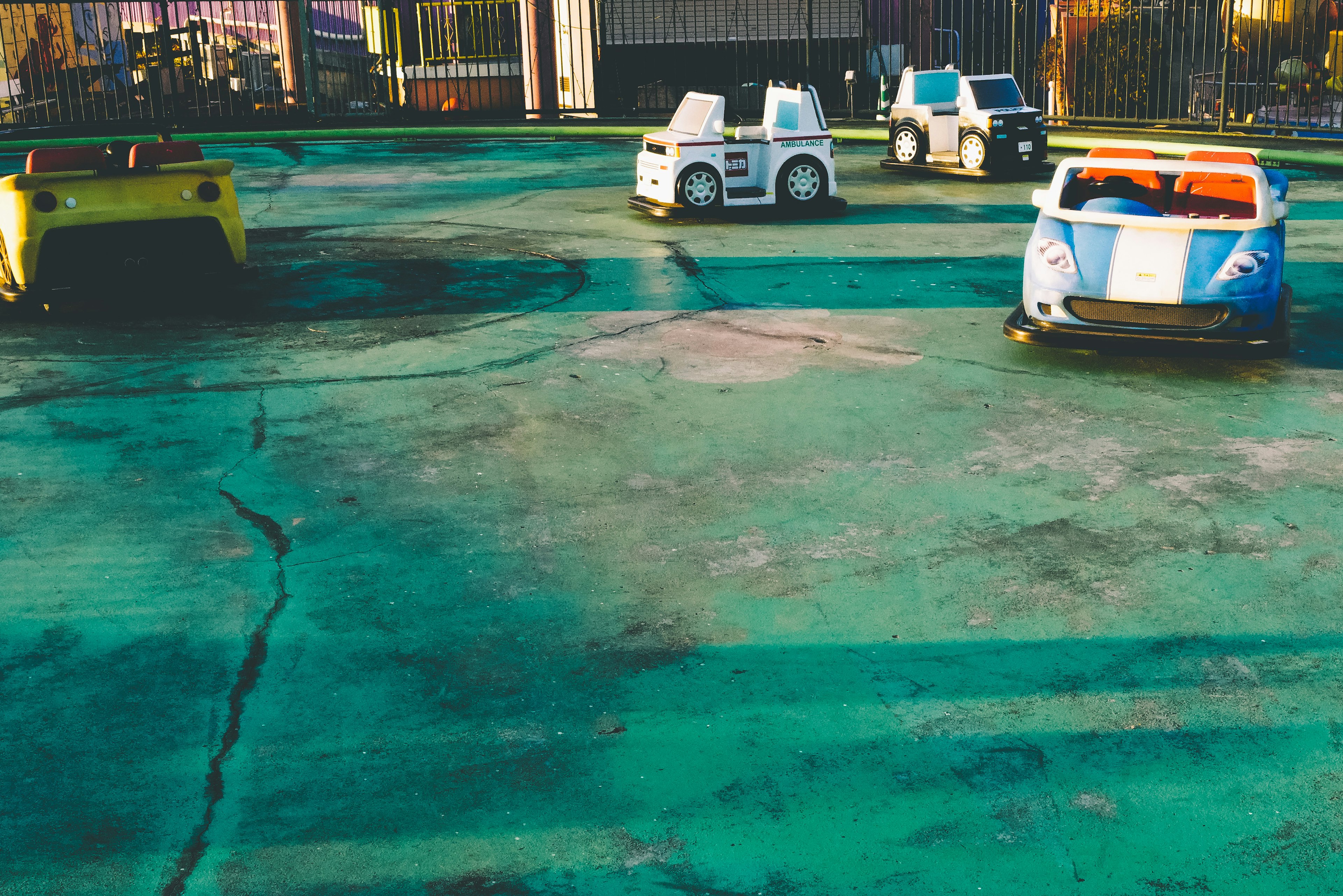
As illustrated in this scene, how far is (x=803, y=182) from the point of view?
14.2 meters

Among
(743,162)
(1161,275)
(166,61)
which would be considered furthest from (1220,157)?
(166,61)

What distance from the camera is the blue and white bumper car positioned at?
316 inches

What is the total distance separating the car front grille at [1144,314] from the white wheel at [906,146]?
9.66m

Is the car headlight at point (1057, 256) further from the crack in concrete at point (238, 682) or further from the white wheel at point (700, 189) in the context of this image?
the white wheel at point (700, 189)

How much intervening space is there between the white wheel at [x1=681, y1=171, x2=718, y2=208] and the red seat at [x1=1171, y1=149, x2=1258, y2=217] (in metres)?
5.86

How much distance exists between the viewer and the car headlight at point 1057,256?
8.34 meters

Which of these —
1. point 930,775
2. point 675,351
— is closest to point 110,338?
point 675,351

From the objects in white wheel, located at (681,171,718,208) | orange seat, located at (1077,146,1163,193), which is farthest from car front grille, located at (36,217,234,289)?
orange seat, located at (1077,146,1163,193)

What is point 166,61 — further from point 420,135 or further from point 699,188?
point 699,188

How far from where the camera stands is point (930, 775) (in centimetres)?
406

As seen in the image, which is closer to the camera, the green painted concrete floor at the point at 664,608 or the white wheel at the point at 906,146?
the green painted concrete floor at the point at 664,608

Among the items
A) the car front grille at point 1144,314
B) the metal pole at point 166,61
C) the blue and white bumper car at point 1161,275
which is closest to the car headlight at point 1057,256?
the blue and white bumper car at point 1161,275

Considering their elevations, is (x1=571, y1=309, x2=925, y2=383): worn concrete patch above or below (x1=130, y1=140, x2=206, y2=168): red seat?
below

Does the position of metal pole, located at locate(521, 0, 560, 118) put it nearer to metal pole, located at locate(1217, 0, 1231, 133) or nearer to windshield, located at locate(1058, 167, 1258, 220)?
metal pole, located at locate(1217, 0, 1231, 133)
